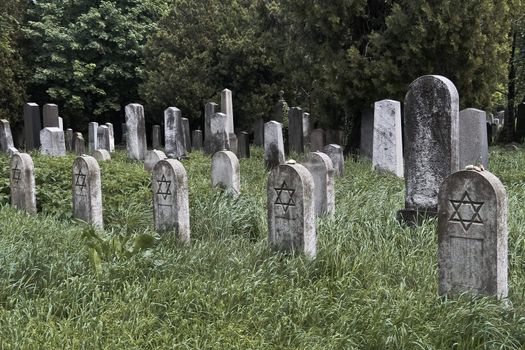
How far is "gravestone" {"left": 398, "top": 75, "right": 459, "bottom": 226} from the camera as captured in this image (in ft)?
23.6

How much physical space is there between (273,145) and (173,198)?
6366 mm

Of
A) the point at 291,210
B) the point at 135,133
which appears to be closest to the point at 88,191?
the point at 291,210

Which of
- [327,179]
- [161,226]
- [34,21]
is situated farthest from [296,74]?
[34,21]

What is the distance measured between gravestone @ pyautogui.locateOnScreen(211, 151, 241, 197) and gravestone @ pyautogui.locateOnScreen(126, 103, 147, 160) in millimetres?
8260

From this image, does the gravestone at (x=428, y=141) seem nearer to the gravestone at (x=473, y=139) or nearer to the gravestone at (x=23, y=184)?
the gravestone at (x=473, y=139)

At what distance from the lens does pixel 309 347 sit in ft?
12.8

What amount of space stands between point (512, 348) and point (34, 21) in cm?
2896

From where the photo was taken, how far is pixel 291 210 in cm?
595

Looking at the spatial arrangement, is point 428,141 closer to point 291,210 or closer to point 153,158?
point 291,210

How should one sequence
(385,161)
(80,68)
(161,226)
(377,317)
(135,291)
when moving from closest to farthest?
(377,317)
(135,291)
(161,226)
(385,161)
(80,68)

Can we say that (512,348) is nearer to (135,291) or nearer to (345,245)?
(345,245)

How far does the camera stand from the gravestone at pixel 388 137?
11.6 metres

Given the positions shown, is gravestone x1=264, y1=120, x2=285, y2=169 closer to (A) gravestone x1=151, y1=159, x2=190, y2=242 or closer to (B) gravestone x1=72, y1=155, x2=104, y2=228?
(B) gravestone x1=72, y1=155, x2=104, y2=228

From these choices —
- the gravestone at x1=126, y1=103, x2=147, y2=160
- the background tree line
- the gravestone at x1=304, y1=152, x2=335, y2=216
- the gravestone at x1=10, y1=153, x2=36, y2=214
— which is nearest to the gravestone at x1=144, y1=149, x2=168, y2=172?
the gravestone at x1=10, y1=153, x2=36, y2=214
